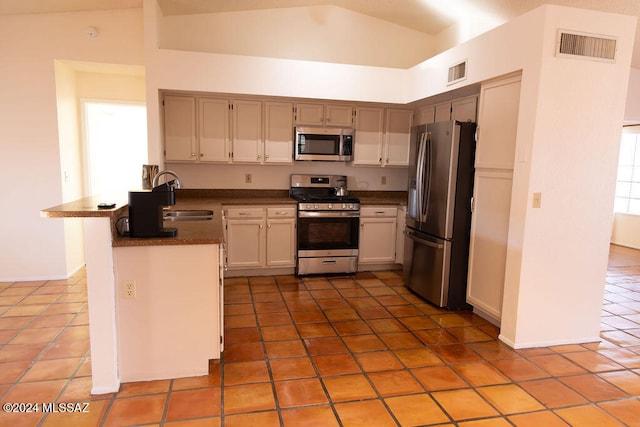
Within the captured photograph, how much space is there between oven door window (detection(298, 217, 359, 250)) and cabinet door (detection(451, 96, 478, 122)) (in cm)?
165

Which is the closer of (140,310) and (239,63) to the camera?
(140,310)

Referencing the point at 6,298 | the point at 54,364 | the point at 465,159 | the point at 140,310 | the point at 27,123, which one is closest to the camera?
the point at 140,310

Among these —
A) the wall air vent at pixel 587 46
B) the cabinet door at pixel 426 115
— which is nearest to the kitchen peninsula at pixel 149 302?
the wall air vent at pixel 587 46

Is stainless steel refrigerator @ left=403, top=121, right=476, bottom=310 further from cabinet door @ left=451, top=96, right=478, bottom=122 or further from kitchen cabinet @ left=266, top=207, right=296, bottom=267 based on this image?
kitchen cabinet @ left=266, top=207, right=296, bottom=267

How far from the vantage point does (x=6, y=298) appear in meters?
3.80

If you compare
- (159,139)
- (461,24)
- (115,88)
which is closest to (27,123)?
(115,88)

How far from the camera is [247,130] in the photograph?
472cm

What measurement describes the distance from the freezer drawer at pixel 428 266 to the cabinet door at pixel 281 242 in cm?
134

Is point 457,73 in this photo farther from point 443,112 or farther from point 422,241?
point 422,241

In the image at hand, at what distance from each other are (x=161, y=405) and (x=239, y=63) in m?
3.41

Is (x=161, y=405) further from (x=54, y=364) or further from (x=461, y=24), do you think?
(x=461, y=24)

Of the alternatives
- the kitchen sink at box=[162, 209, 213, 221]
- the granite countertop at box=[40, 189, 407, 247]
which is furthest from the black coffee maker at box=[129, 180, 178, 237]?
the kitchen sink at box=[162, 209, 213, 221]

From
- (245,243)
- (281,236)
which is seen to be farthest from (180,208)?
(281,236)

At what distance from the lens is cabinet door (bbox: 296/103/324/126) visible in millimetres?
4840
